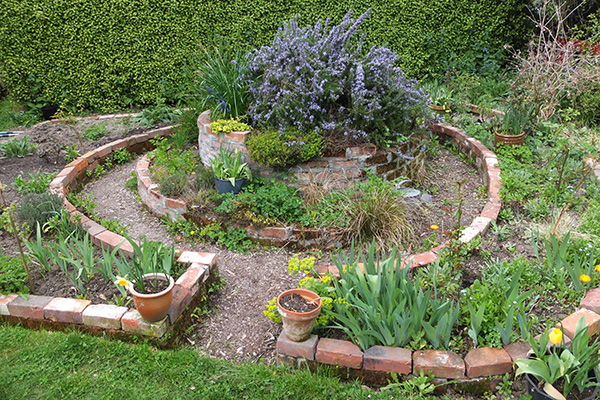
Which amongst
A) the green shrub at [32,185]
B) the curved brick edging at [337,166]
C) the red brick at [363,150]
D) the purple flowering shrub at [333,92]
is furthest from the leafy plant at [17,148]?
the red brick at [363,150]

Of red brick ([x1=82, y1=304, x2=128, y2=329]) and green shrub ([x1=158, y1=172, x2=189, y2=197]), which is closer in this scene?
red brick ([x1=82, y1=304, x2=128, y2=329])

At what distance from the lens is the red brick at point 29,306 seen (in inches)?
129

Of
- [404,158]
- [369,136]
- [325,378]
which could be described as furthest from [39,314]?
[404,158]

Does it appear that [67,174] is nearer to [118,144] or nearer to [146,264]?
[118,144]

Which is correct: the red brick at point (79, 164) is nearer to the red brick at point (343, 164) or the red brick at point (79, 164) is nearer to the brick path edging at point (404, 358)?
the red brick at point (343, 164)

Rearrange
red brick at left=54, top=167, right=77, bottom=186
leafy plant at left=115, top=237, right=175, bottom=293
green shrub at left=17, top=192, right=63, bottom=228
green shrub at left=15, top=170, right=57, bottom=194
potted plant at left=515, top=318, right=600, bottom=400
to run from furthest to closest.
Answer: red brick at left=54, top=167, right=77, bottom=186 < green shrub at left=15, top=170, right=57, bottom=194 < green shrub at left=17, top=192, right=63, bottom=228 < leafy plant at left=115, top=237, right=175, bottom=293 < potted plant at left=515, top=318, right=600, bottom=400

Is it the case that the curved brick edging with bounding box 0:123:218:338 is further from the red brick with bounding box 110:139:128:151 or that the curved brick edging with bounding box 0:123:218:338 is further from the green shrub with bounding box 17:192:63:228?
the red brick with bounding box 110:139:128:151

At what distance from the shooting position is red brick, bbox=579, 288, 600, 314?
299 cm

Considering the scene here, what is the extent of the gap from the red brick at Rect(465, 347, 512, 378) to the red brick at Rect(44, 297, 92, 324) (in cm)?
256

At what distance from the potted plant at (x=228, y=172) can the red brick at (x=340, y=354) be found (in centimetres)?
209

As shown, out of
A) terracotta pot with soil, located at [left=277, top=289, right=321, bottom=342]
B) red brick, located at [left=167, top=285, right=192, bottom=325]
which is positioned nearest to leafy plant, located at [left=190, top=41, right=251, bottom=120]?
red brick, located at [left=167, top=285, right=192, bottom=325]

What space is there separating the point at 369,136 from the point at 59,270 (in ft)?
10.0

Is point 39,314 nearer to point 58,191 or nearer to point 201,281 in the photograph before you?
point 201,281

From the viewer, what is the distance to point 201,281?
3.51 metres
